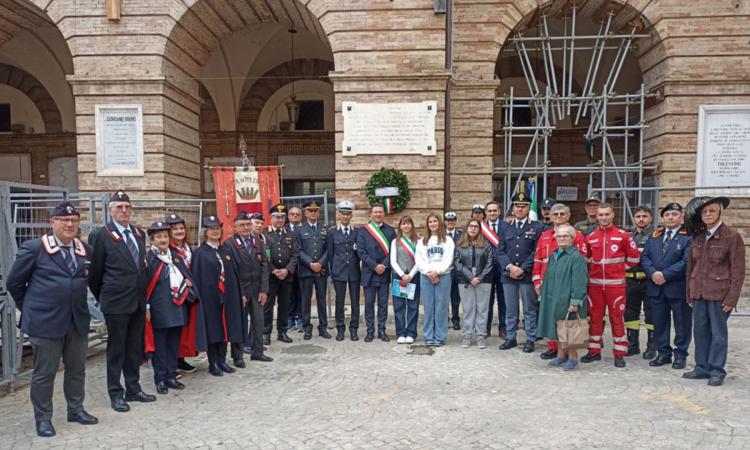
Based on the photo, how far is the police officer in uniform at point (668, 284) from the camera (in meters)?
5.95

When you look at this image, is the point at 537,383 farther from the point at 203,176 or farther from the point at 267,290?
the point at 203,176

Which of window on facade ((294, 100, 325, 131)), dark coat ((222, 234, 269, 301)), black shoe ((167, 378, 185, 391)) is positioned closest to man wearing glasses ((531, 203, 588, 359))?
dark coat ((222, 234, 269, 301))

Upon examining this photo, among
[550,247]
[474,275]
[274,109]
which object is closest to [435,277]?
[474,275]

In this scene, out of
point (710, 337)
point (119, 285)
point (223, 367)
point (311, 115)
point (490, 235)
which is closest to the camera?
point (119, 285)

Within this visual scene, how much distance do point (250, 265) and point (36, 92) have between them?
17327mm

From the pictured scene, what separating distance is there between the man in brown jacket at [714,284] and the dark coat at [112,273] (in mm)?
5945

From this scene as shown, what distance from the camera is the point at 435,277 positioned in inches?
269

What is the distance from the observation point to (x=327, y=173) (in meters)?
18.2

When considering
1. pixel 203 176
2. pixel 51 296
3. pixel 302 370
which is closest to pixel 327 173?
A: pixel 203 176

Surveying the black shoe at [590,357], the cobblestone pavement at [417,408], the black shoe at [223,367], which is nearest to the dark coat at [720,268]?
the cobblestone pavement at [417,408]

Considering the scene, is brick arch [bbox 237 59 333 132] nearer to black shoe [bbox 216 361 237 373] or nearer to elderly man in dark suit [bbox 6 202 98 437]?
black shoe [bbox 216 361 237 373]

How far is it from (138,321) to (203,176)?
13978 millimetres

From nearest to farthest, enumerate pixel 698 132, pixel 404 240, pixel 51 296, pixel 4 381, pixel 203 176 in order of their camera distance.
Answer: pixel 51 296, pixel 4 381, pixel 404 240, pixel 698 132, pixel 203 176

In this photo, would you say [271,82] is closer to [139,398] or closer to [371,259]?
[371,259]
